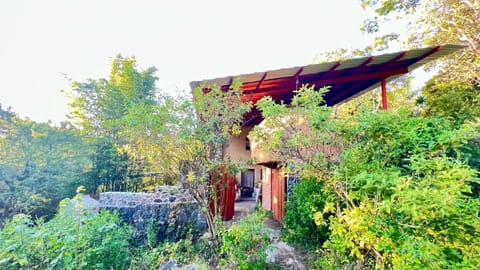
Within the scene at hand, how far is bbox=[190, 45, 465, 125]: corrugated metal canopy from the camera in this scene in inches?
281

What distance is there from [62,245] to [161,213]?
169 inches

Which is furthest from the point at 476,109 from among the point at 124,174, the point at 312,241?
the point at 124,174

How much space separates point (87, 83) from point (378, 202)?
789 inches

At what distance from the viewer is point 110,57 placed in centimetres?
1848

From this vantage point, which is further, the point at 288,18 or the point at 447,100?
the point at 288,18

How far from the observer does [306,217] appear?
5.86 meters

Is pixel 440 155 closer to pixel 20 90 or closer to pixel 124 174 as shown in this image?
pixel 124 174

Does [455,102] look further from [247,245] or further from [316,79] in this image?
[247,245]

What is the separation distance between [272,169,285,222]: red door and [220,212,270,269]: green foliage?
2.74 meters

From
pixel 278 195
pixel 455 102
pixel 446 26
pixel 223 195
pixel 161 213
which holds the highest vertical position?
pixel 446 26

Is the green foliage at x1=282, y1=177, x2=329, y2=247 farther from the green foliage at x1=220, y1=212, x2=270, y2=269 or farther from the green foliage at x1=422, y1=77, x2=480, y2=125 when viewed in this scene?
the green foliage at x1=422, y1=77, x2=480, y2=125

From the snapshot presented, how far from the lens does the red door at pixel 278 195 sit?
8055 millimetres

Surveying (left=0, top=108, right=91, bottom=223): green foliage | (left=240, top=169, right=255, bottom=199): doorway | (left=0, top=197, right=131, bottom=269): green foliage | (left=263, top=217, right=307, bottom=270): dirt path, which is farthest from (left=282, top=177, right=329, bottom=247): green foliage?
(left=0, top=108, right=91, bottom=223): green foliage

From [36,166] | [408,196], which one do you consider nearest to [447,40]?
[408,196]
